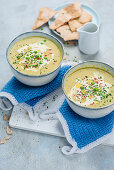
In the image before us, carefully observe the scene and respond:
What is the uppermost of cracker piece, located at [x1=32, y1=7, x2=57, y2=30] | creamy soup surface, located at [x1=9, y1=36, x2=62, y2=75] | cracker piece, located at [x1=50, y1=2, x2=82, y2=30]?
creamy soup surface, located at [x1=9, y1=36, x2=62, y2=75]

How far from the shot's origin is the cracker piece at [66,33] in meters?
2.74

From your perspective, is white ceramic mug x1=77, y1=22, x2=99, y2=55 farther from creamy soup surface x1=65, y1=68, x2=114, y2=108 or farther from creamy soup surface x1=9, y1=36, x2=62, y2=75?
creamy soup surface x1=65, y1=68, x2=114, y2=108

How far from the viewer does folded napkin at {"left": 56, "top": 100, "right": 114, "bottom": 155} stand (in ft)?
6.31

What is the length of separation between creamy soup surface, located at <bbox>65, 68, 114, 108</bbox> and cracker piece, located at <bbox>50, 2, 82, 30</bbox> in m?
0.90

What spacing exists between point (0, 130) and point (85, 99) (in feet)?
2.34

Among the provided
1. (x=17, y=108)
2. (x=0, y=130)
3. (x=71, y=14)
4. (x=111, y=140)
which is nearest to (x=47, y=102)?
(x=17, y=108)

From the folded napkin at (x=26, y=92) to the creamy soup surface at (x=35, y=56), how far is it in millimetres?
137

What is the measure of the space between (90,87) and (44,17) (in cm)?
127

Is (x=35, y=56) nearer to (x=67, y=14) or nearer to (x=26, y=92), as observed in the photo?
(x=26, y=92)

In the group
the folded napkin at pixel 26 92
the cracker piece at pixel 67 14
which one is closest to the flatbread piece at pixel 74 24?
the cracker piece at pixel 67 14

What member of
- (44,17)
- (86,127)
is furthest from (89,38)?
(86,127)

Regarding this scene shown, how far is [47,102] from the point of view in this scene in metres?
2.24

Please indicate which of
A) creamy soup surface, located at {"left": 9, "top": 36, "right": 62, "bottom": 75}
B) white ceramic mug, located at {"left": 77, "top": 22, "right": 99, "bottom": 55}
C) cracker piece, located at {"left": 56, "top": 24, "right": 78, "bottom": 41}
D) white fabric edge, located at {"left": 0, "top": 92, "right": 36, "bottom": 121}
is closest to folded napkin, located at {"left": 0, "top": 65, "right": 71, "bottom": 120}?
white fabric edge, located at {"left": 0, "top": 92, "right": 36, "bottom": 121}

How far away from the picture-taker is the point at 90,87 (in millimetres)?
1959
